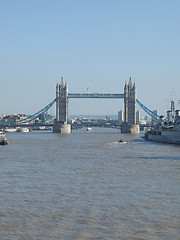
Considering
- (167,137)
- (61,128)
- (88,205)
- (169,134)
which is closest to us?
(88,205)

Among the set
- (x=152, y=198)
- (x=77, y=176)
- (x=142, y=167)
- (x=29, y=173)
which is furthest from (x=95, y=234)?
(x=142, y=167)

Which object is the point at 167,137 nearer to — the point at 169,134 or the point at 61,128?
the point at 169,134

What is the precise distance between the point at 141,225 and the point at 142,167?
68.3 feet

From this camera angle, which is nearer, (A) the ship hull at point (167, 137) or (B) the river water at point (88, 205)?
(B) the river water at point (88, 205)

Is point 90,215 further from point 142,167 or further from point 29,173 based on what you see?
point 142,167

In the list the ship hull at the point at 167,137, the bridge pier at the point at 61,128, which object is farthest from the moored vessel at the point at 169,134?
the bridge pier at the point at 61,128

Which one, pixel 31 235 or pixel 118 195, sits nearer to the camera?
pixel 31 235

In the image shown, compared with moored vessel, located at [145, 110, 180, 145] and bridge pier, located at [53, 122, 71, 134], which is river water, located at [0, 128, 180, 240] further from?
bridge pier, located at [53, 122, 71, 134]

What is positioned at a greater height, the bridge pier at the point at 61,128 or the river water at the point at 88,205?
the bridge pier at the point at 61,128

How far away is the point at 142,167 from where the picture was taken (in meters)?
37.1

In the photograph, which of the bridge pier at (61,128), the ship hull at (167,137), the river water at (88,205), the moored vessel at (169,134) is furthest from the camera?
the bridge pier at (61,128)

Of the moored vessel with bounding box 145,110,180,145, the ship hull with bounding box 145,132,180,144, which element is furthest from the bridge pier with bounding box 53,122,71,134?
the ship hull with bounding box 145,132,180,144

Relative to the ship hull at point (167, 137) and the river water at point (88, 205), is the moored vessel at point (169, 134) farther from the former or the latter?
the river water at point (88, 205)

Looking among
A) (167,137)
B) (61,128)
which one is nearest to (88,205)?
(167,137)
